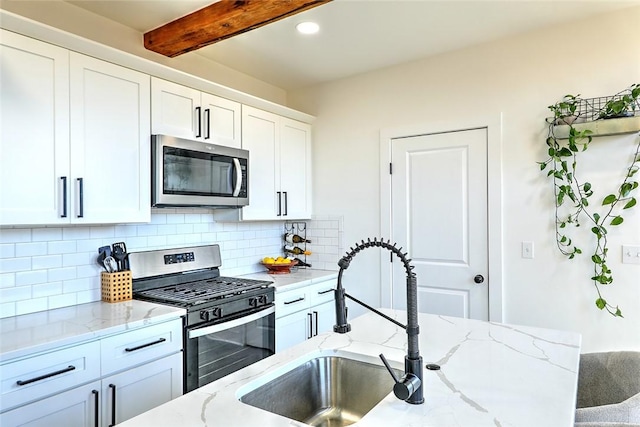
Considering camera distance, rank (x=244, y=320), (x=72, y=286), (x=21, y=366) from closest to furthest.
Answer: (x=21, y=366) < (x=72, y=286) < (x=244, y=320)

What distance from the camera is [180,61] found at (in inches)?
114

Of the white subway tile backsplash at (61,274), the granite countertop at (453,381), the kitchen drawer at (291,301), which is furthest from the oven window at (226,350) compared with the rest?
the granite countertop at (453,381)

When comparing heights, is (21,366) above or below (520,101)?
below

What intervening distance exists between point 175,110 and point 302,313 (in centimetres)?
171

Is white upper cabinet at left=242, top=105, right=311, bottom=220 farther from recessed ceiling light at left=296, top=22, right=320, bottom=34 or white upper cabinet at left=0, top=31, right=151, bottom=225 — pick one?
white upper cabinet at left=0, top=31, right=151, bottom=225

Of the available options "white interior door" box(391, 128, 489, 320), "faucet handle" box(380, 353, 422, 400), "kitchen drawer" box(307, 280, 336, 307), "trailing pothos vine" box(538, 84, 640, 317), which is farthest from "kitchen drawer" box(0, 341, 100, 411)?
"trailing pothos vine" box(538, 84, 640, 317)

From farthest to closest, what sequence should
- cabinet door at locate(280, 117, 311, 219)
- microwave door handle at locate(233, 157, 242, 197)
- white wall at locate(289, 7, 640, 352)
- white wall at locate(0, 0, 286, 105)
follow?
cabinet door at locate(280, 117, 311, 219) < microwave door handle at locate(233, 157, 242, 197) < white wall at locate(289, 7, 640, 352) < white wall at locate(0, 0, 286, 105)

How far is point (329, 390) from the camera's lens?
4.92 ft

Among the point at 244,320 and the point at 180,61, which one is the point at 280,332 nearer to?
the point at 244,320

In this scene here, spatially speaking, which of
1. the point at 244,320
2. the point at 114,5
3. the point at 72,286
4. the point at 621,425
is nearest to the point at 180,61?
the point at 114,5

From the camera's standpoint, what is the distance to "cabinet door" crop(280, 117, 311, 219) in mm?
3424

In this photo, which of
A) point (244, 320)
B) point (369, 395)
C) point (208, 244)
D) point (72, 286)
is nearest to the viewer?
point (369, 395)

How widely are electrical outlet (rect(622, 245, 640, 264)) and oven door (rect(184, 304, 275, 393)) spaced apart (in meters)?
2.22

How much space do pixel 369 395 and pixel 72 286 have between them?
178cm
